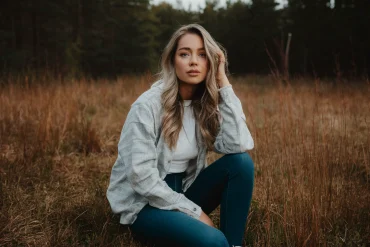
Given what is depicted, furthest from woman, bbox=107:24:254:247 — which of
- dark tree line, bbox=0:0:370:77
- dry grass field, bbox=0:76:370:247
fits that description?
dark tree line, bbox=0:0:370:77

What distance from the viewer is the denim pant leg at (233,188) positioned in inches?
68.5

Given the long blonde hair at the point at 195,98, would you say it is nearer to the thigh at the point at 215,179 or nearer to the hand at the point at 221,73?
the hand at the point at 221,73

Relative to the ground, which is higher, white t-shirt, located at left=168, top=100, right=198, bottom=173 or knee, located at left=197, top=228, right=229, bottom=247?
white t-shirt, located at left=168, top=100, right=198, bottom=173

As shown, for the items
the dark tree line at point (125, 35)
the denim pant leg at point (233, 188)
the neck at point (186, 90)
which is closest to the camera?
the denim pant leg at point (233, 188)

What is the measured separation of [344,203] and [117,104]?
4.79 m

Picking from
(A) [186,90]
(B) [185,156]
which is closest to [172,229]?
(B) [185,156]

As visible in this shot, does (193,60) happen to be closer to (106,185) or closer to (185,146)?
(185,146)

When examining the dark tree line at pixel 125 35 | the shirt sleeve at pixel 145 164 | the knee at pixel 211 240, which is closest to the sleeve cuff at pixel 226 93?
the shirt sleeve at pixel 145 164

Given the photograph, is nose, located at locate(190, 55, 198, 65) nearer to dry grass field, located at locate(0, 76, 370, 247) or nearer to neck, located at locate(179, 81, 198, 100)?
neck, located at locate(179, 81, 198, 100)

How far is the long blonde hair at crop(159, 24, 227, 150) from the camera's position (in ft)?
5.80

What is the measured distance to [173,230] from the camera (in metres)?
1.53

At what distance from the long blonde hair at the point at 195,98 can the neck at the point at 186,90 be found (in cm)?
3

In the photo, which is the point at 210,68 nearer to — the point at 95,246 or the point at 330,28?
the point at 95,246

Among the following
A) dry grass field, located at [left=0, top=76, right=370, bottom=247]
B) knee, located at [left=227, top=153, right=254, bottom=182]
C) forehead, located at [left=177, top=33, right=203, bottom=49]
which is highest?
forehead, located at [left=177, top=33, right=203, bottom=49]
